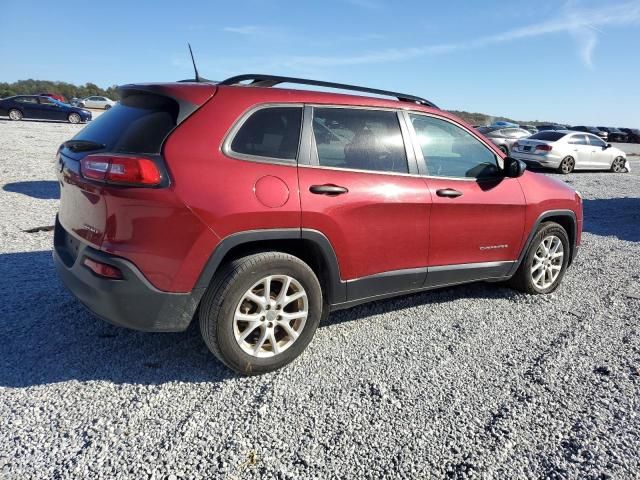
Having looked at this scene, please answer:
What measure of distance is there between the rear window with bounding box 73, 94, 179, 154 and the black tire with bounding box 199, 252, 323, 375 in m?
0.82

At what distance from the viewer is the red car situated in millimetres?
2494

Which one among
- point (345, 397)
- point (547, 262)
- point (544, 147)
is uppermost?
point (544, 147)

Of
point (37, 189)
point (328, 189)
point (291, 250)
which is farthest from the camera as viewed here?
point (37, 189)

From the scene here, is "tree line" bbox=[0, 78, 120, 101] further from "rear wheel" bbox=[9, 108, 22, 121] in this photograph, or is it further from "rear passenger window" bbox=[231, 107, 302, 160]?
"rear passenger window" bbox=[231, 107, 302, 160]

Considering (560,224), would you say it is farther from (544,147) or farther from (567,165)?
(567,165)

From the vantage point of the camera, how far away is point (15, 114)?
24688 millimetres

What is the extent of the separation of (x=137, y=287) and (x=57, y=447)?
32.8 inches

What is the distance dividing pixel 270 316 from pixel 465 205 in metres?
1.81

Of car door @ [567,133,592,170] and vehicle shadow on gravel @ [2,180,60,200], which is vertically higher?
car door @ [567,133,592,170]

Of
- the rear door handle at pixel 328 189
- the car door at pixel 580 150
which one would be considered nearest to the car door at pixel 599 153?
the car door at pixel 580 150

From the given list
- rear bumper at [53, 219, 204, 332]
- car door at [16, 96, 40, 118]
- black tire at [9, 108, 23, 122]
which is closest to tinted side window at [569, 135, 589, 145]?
rear bumper at [53, 219, 204, 332]

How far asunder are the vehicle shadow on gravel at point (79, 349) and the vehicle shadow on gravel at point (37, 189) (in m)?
4.19

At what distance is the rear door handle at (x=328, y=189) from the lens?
287cm

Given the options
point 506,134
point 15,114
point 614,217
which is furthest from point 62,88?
point 614,217
